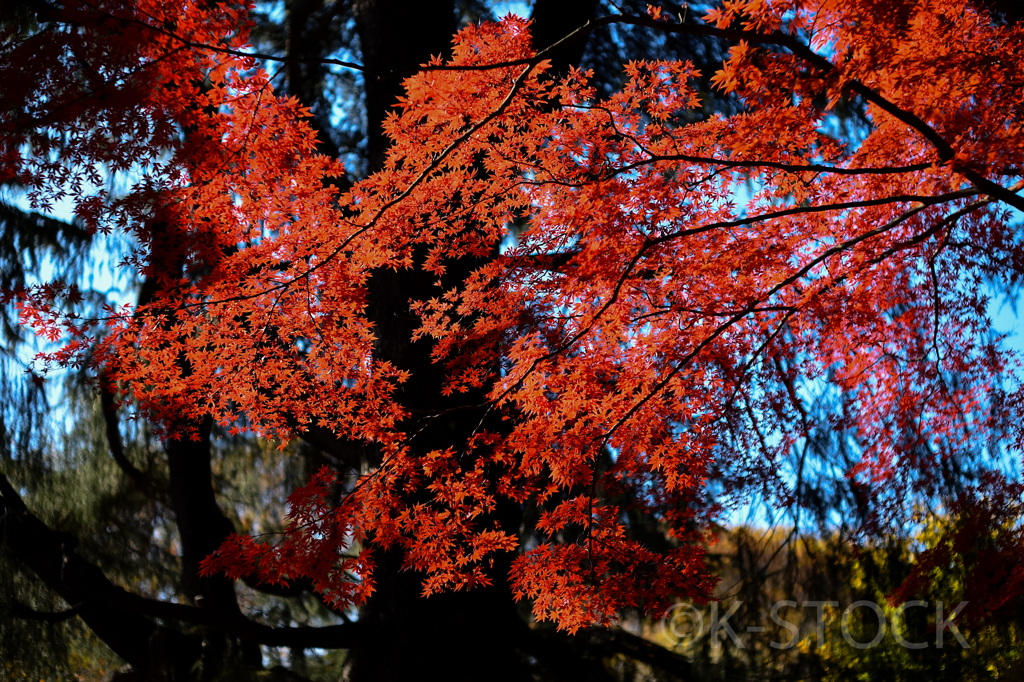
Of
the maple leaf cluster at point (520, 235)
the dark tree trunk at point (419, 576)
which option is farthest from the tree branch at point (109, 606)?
the maple leaf cluster at point (520, 235)

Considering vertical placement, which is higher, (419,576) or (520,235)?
(520,235)

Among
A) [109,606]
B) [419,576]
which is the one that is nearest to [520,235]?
[419,576]

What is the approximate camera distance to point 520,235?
12.4 feet

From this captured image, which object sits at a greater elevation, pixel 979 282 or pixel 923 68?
pixel 923 68

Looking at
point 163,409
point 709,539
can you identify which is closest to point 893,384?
point 709,539

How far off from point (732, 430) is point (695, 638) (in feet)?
6.93

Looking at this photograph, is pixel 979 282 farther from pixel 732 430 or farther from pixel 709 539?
pixel 709 539

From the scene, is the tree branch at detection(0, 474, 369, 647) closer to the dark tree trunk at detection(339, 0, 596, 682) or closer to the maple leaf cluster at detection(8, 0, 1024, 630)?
the dark tree trunk at detection(339, 0, 596, 682)

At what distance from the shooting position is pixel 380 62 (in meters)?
5.41

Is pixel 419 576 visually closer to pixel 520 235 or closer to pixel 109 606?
pixel 109 606

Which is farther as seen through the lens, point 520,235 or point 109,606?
point 109,606

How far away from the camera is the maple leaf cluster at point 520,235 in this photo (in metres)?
3.24

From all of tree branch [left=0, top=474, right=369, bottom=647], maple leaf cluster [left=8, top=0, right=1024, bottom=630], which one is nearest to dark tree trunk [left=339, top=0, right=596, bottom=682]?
tree branch [left=0, top=474, right=369, bottom=647]

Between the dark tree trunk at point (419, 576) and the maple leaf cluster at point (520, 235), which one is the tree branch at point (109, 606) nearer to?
the dark tree trunk at point (419, 576)
